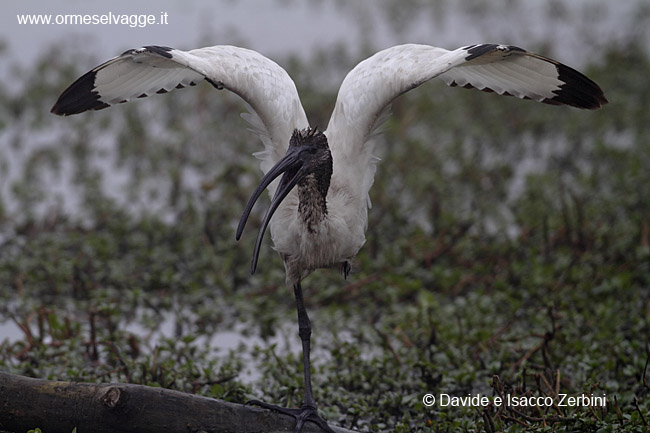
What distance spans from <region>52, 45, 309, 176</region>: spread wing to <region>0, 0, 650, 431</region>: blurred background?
1.00 m

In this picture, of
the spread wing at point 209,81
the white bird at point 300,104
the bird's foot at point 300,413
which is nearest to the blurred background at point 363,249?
the bird's foot at point 300,413

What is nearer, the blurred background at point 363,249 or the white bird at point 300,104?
the white bird at point 300,104

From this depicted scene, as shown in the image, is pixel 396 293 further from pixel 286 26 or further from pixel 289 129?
pixel 286 26

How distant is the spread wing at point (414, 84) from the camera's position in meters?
3.60

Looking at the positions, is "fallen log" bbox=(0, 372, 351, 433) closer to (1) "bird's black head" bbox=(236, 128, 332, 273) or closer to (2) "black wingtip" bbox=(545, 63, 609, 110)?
(1) "bird's black head" bbox=(236, 128, 332, 273)

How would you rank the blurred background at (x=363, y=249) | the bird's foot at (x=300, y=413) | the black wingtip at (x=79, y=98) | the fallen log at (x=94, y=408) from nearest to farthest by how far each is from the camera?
the fallen log at (x=94, y=408) < the bird's foot at (x=300, y=413) < the black wingtip at (x=79, y=98) < the blurred background at (x=363, y=249)

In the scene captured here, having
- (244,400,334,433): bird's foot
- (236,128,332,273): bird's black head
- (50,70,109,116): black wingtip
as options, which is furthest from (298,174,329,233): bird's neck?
(50,70,109,116): black wingtip

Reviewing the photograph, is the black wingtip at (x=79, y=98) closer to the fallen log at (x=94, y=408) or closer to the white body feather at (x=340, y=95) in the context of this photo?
the white body feather at (x=340, y=95)

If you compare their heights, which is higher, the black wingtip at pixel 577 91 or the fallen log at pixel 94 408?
the black wingtip at pixel 577 91

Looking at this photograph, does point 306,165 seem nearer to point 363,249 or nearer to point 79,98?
point 79,98

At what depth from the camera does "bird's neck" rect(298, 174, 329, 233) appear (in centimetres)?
360

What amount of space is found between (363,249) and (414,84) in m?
2.49

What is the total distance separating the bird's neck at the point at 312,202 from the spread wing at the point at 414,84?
252 millimetres

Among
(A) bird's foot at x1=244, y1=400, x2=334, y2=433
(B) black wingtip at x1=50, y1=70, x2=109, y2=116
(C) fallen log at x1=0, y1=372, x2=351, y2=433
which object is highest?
(B) black wingtip at x1=50, y1=70, x2=109, y2=116
